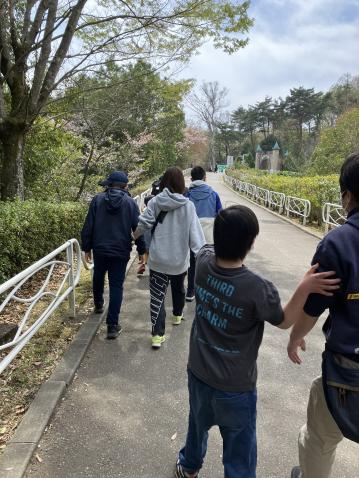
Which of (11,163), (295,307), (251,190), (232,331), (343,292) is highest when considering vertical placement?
(11,163)

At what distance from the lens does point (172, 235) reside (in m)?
3.77

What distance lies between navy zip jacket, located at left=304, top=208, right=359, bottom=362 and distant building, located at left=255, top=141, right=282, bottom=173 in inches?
1882

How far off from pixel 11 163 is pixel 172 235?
4270mm

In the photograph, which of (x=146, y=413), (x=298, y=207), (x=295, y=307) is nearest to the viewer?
(x=295, y=307)

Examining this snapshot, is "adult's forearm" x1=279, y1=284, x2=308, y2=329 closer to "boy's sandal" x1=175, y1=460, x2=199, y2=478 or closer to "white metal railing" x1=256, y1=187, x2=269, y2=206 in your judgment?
"boy's sandal" x1=175, y1=460, x2=199, y2=478

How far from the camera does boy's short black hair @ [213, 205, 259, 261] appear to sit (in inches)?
68.9

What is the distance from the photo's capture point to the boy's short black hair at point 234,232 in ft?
5.74

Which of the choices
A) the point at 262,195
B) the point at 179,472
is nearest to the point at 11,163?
the point at 179,472

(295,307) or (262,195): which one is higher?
(295,307)

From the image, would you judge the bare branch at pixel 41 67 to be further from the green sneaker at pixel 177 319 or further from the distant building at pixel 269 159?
the distant building at pixel 269 159

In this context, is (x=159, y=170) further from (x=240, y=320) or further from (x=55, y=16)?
(x=240, y=320)

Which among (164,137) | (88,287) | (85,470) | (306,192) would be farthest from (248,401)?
(164,137)

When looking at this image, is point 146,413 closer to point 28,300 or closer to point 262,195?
point 28,300

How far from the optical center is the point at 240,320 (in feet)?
5.88
